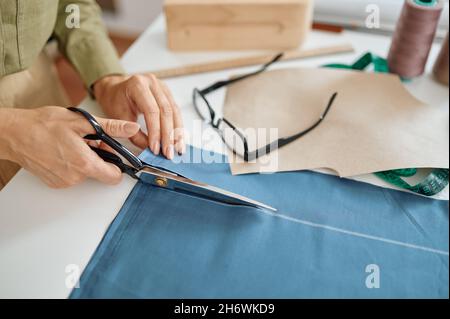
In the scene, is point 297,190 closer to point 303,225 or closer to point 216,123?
point 303,225

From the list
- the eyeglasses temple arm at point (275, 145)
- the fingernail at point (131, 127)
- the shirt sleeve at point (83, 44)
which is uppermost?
the shirt sleeve at point (83, 44)

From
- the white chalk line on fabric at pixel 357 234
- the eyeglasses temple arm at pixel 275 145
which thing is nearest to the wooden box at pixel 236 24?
the eyeglasses temple arm at pixel 275 145

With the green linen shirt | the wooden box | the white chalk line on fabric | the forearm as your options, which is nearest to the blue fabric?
the white chalk line on fabric

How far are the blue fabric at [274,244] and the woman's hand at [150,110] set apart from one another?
0.04 metres

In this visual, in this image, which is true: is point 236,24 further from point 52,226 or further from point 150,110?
point 52,226

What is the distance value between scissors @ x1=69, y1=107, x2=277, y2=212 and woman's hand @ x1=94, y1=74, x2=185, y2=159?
0.04 meters

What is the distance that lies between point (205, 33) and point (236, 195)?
0.49 m

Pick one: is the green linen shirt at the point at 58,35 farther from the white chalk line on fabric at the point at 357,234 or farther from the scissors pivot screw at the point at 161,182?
the white chalk line on fabric at the point at 357,234

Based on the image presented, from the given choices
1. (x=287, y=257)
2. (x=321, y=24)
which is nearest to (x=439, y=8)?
(x=321, y=24)

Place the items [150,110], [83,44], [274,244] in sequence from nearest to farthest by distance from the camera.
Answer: [274,244]
[150,110]
[83,44]

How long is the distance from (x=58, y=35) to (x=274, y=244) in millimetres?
628

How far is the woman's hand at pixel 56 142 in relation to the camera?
0.56 m

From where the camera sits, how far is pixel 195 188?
567 mm

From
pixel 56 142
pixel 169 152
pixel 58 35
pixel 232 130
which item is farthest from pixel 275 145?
pixel 58 35
